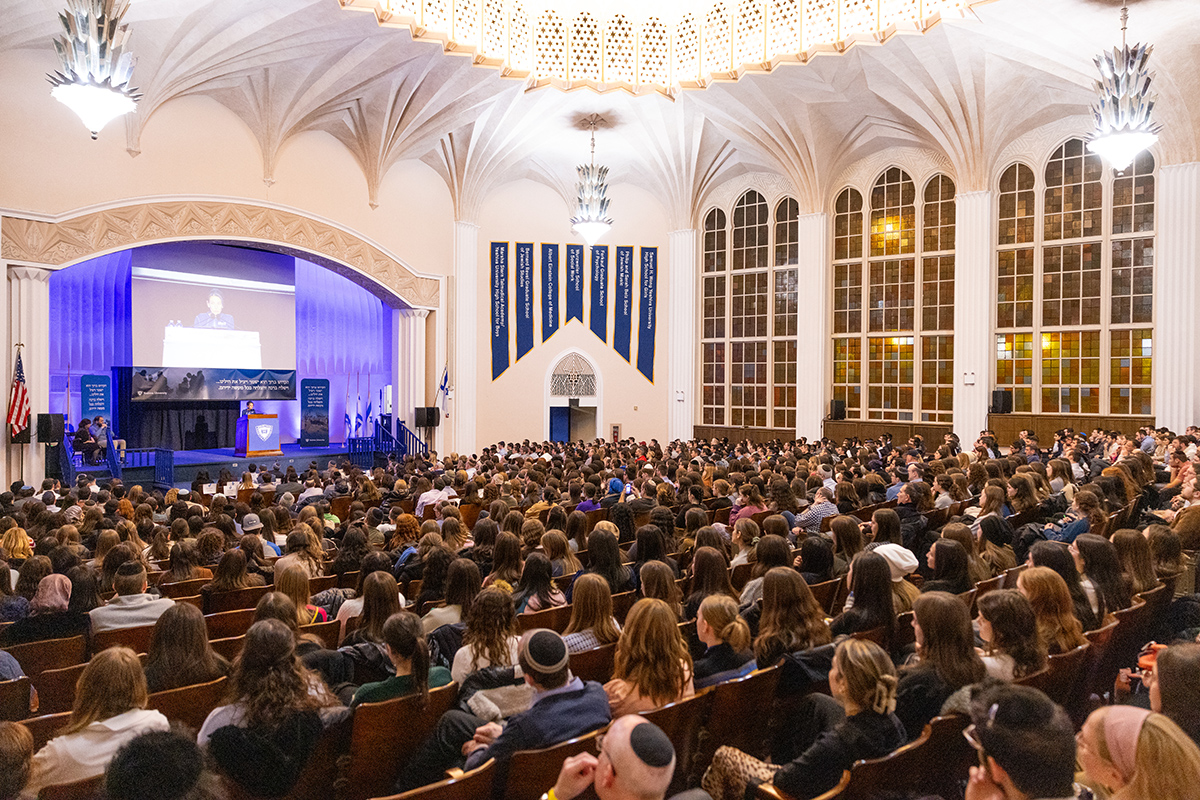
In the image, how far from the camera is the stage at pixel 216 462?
16.1 m

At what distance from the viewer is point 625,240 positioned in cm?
2148

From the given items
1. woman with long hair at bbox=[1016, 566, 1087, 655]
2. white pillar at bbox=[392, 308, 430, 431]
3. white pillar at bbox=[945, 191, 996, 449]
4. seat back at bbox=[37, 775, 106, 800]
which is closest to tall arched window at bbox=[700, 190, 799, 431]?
white pillar at bbox=[945, 191, 996, 449]

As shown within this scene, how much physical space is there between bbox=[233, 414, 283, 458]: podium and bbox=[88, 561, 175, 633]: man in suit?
621 inches

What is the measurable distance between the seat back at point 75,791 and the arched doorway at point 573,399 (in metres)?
18.8

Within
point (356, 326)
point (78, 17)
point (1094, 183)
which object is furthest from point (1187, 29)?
point (356, 326)

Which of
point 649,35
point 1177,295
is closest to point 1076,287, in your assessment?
point 1177,295

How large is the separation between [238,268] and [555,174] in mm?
8545

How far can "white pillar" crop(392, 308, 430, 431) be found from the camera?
19.1m

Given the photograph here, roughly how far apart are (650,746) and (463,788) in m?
0.75

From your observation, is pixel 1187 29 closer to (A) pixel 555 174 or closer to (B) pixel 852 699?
(A) pixel 555 174

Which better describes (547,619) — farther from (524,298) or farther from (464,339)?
(524,298)

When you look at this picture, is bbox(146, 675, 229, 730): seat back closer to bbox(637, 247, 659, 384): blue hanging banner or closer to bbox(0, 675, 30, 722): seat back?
bbox(0, 675, 30, 722): seat back

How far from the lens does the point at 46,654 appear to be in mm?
3902

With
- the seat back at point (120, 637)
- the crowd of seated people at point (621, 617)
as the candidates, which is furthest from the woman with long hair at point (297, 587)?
the seat back at point (120, 637)
